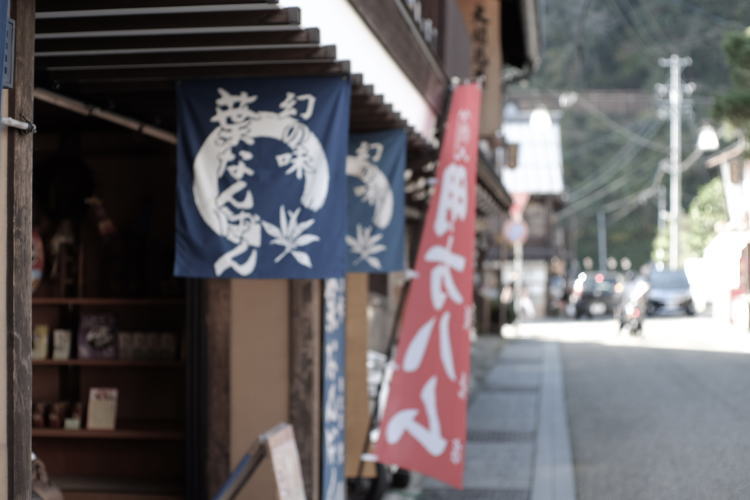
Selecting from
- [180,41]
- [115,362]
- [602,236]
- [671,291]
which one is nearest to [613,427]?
[115,362]

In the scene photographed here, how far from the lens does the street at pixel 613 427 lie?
10.4 m

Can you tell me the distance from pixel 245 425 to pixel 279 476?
200 cm

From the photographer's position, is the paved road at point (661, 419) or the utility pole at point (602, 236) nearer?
the paved road at point (661, 419)

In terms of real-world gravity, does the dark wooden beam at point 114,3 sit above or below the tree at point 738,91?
below

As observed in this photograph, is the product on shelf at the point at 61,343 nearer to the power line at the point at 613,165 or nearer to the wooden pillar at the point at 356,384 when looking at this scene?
the wooden pillar at the point at 356,384

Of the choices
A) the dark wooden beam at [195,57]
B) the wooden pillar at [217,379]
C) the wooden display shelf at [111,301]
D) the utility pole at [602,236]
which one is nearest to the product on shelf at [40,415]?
the wooden display shelf at [111,301]

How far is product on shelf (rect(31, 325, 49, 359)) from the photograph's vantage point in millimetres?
9164

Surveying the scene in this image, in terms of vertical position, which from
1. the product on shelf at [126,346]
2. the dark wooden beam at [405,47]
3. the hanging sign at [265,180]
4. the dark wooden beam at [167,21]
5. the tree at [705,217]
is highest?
the tree at [705,217]

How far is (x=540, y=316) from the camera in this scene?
5578cm

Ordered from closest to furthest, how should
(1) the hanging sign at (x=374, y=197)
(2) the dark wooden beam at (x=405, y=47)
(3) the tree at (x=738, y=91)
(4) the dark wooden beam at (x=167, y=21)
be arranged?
(4) the dark wooden beam at (x=167, y=21) → (2) the dark wooden beam at (x=405, y=47) → (1) the hanging sign at (x=374, y=197) → (3) the tree at (x=738, y=91)

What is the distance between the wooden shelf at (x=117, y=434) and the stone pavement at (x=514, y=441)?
2.38 metres

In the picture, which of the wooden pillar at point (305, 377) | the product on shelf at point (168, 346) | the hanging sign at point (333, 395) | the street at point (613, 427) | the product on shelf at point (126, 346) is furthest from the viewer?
the street at point (613, 427)

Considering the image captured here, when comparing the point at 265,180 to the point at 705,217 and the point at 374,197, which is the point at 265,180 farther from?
the point at 705,217

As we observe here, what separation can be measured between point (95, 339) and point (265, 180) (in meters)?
3.32
